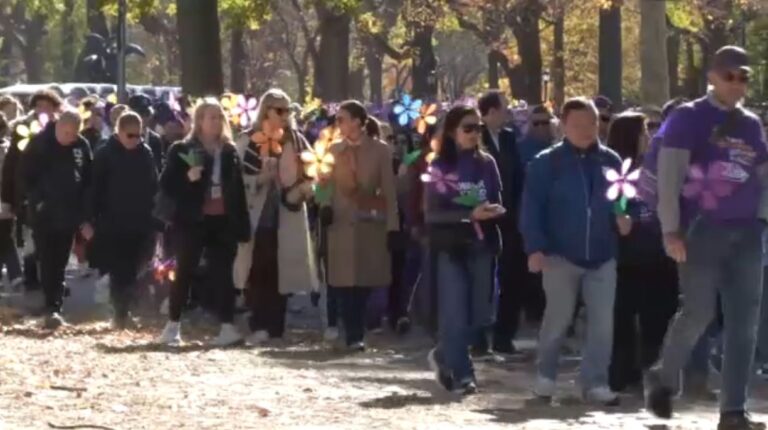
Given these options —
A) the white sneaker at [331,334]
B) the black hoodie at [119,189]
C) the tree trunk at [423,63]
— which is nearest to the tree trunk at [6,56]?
the tree trunk at [423,63]

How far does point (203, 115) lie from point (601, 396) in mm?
4499

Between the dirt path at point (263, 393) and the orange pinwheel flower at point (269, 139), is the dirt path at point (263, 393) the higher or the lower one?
the lower one

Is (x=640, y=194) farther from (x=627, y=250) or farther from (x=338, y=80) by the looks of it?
(x=338, y=80)

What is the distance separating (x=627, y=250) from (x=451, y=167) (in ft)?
3.64

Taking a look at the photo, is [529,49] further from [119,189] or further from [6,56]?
[6,56]

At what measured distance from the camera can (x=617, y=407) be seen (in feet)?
38.2

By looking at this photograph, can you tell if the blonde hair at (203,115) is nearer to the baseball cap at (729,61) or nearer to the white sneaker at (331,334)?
the white sneaker at (331,334)

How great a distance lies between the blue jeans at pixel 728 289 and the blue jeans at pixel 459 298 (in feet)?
6.69

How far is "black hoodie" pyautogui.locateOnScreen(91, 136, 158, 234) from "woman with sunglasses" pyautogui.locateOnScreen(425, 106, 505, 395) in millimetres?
4589

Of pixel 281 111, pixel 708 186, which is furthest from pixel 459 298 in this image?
pixel 281 111

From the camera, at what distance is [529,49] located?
4428cm

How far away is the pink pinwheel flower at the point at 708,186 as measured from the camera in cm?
1002

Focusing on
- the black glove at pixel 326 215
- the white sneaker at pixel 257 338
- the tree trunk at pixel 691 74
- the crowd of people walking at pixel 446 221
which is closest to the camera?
the crowd of people walking at pixel 446 221

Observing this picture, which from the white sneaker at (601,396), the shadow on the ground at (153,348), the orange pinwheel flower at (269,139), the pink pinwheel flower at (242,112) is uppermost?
the pink pinwheel flower at (242,112)
